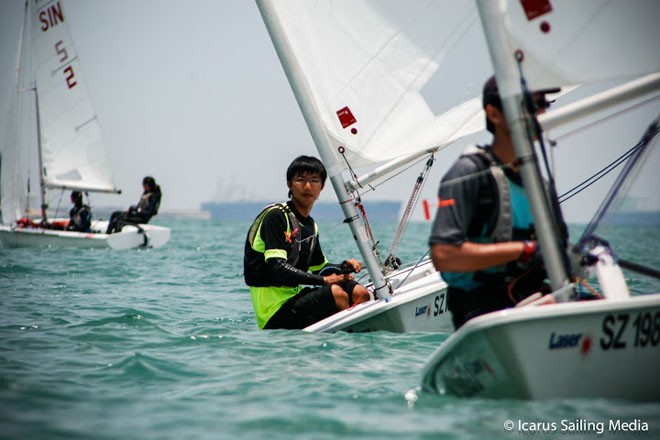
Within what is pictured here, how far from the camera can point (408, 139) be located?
222 inches

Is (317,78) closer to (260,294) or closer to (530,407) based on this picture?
(260,294)

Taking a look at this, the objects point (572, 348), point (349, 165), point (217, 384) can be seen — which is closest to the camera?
point (572, 348)

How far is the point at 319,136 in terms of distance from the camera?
5547mm

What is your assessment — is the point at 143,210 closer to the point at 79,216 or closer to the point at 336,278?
the point at 79,216

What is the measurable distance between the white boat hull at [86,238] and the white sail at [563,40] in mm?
15202

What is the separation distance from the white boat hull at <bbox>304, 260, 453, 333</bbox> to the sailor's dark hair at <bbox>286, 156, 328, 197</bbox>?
1115 mm

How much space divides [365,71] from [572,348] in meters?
3.23

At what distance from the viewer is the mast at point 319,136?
551cm

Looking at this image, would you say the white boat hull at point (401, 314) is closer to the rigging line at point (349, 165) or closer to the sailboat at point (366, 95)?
the sailboat at point (366, 95)

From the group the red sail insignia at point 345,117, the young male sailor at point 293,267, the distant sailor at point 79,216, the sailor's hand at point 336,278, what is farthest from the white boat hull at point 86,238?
the red sail insignia at point 345,117

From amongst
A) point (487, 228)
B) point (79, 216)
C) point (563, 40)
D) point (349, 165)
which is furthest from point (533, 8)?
point (79, 216)

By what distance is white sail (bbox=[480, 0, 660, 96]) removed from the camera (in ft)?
9.67

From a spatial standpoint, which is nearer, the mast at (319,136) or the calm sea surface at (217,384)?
the calm sea surface at (217,384)

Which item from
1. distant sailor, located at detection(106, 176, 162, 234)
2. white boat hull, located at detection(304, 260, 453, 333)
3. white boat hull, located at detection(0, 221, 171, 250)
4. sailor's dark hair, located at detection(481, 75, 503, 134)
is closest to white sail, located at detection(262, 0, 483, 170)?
white boat hull, located at detection(304, 260, 453, 333)
